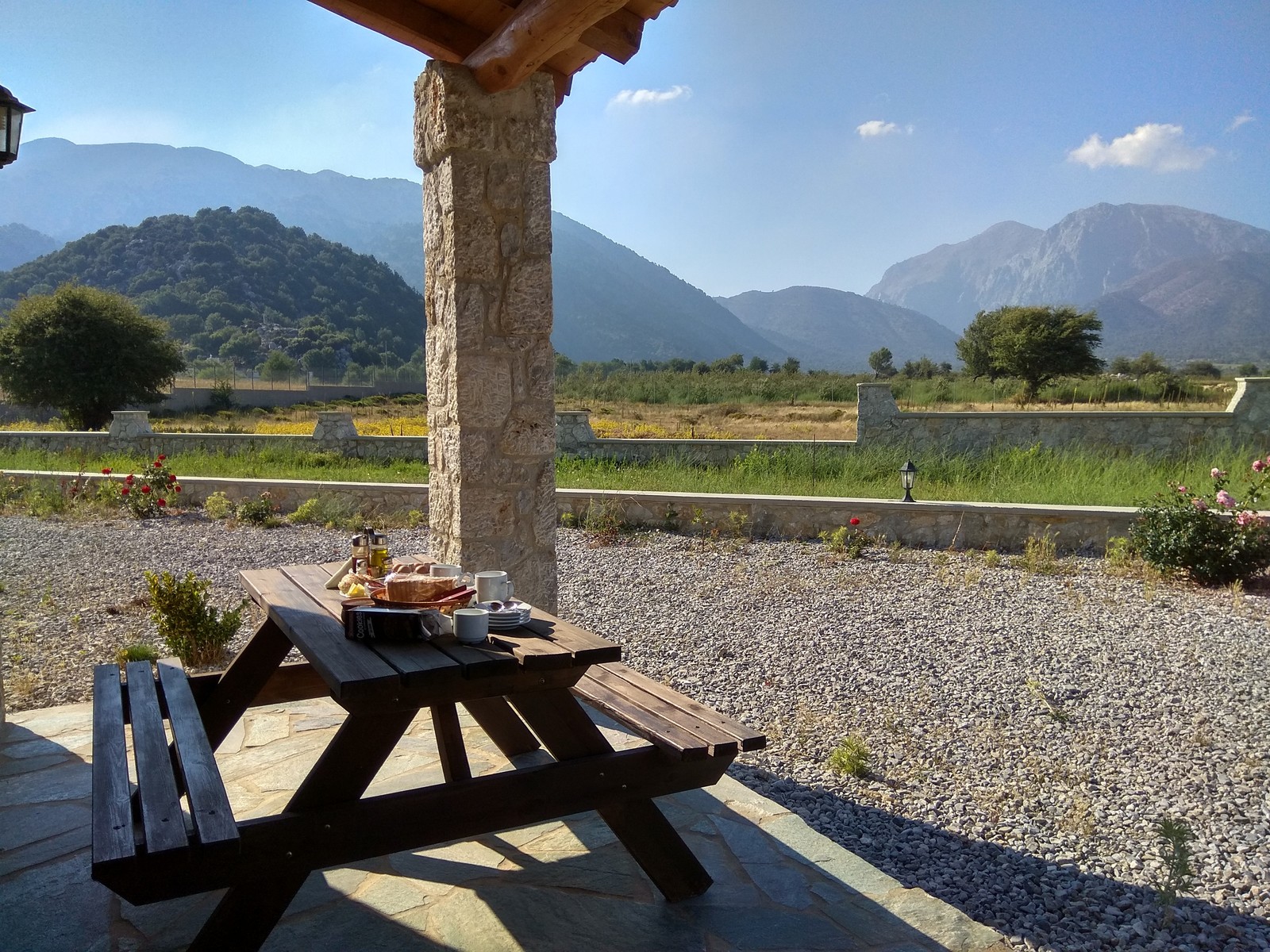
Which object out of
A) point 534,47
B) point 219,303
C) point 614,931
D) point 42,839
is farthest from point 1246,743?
point 219,303

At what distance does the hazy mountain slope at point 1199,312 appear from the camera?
468ft

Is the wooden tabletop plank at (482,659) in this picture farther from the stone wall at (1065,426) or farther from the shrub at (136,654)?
the stone wall at (1065,426)

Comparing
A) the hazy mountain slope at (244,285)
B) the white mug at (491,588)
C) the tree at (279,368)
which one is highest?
the hazy mountain slope at (244,285)

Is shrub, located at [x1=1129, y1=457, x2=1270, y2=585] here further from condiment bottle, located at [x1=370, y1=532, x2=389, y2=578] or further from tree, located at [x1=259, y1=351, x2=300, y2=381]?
tree, located at [x1=259, y1=351, x2=300, y2=381]

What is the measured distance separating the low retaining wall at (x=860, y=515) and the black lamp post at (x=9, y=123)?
213 inches

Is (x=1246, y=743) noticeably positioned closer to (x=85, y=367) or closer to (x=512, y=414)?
(x=512, y=414)

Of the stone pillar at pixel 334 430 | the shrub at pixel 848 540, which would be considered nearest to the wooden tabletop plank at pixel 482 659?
the shrub at pixel 848 540

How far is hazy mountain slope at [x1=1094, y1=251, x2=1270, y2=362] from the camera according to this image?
142750 millimetres

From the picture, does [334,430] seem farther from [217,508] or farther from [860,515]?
[860,515]

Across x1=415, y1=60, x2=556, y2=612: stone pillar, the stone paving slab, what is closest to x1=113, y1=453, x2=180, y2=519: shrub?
the stone paving slab

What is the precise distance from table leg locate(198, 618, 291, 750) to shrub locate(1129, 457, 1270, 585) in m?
6.20

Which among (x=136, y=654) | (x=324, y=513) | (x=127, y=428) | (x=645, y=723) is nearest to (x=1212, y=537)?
(x=645, y=723)

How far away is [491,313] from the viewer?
3418mm

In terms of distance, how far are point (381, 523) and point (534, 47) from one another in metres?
6.28
